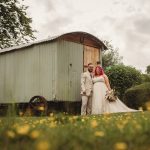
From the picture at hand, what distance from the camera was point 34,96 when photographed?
1495 centimetres

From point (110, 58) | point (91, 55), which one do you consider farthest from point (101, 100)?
point (110, 58)

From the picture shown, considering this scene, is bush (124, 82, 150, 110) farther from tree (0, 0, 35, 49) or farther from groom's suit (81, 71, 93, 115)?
tree (0, 0, 35, 49)

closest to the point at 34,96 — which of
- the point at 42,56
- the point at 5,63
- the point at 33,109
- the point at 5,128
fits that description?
the point at 33,109

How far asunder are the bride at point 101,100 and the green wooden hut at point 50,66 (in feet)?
2.32

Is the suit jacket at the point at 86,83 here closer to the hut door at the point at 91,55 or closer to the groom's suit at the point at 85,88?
the groom's suit at the point at 85,88

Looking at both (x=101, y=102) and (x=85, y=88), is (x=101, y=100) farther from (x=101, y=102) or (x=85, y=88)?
(x=85, y=88)

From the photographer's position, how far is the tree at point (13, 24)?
27.1 metres

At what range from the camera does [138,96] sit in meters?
18.4

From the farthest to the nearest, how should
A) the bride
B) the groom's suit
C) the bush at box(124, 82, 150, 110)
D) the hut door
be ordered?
the bush at box(124, 82, 150, 110), the hut door, the bride, the groom's suit

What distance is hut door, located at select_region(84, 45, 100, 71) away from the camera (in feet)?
53.6

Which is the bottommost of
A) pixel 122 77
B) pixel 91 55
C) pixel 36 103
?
pixel 36 103

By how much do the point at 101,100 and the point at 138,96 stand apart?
12.7 ft

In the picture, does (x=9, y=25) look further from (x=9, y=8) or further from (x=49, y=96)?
(x=49, y=96)

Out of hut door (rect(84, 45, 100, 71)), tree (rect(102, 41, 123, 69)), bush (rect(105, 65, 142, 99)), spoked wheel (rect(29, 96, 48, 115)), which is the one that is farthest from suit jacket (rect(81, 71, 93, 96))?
tree (rect(102, 41, 123, 69))
